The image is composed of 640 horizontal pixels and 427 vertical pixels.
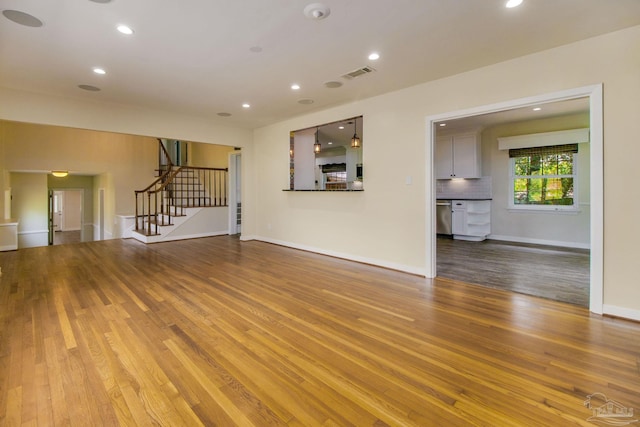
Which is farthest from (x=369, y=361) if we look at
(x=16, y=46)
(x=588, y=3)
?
(x=16, y=46)

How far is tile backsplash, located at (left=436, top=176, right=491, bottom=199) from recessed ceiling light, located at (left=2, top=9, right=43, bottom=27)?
7.67 metres

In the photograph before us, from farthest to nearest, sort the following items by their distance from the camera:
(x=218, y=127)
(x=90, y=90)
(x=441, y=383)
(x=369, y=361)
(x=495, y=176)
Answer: (x=495, y=176) < (x=218, y=127) < (x=90, y=90) < (x=369, y=361) < (x=441, y=383)

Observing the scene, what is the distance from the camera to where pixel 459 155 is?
7.15 m

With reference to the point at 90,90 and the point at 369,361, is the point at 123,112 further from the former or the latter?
the point at 369,361

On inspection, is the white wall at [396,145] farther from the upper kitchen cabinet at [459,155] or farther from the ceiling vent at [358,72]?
the upper kitchen cabinet at [459,155]

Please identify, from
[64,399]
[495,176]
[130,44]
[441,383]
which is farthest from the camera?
[495,176]

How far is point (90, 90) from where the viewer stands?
4.24 metres

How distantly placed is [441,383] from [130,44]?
12.9ft

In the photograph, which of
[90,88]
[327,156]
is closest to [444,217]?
[327,156]

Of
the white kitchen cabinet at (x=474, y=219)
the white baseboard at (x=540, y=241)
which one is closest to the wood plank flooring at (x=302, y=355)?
the white kitchen cabinet at (x=474, y=219)

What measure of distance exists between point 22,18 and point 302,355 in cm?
361

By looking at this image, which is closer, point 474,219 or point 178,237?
point 474,219

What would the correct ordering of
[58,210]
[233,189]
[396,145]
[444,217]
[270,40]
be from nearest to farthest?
[270,40] → [396,145] → [444,217] → [233,189] → [58,210]

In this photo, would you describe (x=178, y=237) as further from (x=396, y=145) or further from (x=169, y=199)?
(x=396, y=145)
